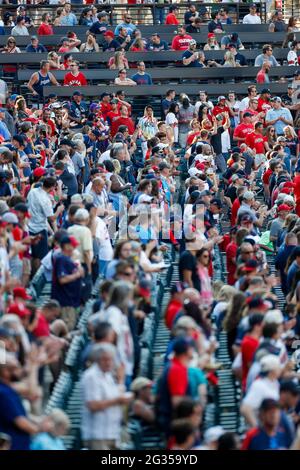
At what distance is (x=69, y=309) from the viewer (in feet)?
54.6

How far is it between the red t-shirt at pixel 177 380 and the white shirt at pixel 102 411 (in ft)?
1.52

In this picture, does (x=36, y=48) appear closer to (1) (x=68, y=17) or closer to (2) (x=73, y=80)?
(1) (x=68, y=17)

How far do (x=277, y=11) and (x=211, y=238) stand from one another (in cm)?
1920

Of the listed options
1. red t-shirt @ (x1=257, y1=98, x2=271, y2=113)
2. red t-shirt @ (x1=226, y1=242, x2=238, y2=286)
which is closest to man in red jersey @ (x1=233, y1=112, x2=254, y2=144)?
red t-shirt @ (x1=257, y1=98, x2=271, y2=113)

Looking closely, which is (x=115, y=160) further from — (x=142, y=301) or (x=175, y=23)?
(x=175, y=23)

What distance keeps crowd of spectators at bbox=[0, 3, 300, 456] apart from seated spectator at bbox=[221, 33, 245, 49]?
0.15 ft

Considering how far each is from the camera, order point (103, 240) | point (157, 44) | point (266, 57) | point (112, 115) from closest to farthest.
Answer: point (103, 240) → point (112, 115) → point (266, 57) → point (157, 44)

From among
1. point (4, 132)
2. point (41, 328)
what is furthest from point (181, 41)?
point (41, 328)

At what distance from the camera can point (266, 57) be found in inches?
1355

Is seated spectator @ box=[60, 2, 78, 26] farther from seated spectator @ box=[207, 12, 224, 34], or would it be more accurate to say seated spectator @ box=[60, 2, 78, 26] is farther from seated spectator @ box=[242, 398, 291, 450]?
seated spectator @ box=[242, 398, 291, 450]

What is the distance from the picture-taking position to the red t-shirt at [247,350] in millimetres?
13914

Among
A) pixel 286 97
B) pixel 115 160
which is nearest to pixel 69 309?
pixel 115 160

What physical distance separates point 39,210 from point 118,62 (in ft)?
47.4

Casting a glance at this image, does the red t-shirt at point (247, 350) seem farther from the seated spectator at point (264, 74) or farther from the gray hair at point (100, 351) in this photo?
the seated spectator at point (264, 74)
